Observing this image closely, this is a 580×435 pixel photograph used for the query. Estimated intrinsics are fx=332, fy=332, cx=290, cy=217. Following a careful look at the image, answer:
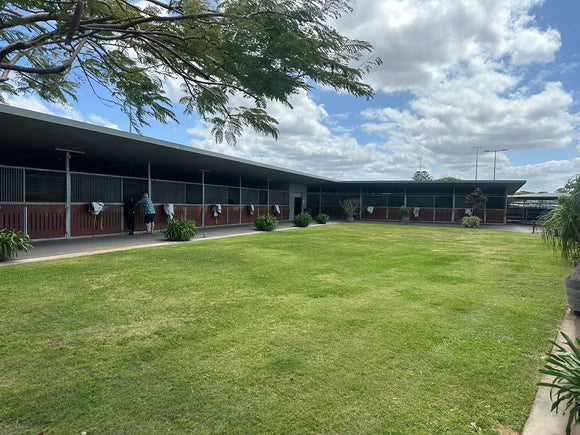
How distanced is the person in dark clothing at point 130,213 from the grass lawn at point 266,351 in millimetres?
6468

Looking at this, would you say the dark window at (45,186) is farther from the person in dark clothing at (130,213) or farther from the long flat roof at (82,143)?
the person in dark clothing at (130,213)

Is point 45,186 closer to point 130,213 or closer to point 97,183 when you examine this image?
point 97,183

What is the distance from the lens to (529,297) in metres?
5.13

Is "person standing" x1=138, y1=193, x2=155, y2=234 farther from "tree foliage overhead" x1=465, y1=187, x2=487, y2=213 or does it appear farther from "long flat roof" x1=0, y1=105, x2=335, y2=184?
"tree foliage overhead" x1=465, y1=187, x2=487, y2=213

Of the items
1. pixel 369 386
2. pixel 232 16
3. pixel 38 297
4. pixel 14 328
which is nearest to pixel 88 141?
pixel 38 297

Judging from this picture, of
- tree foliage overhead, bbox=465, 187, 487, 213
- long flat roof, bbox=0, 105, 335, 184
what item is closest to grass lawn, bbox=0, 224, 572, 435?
long flat roof, bbox=0, 105, 335, 184

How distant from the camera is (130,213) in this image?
1255 centimetres

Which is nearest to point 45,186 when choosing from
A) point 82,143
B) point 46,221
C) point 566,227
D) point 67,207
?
point 67,207

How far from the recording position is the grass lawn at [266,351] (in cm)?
220

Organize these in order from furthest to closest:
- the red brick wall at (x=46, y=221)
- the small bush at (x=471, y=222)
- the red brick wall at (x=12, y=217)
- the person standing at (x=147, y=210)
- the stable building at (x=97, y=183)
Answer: the small bush at (x=471, y=222) → the person standing at (x=147, y=210) → the red brick wall at (x=46, y=221) → the red brick wall at (x=12, y=217) → the stable building at (x=97, y=183)

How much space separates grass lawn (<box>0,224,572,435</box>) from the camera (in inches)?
86.7

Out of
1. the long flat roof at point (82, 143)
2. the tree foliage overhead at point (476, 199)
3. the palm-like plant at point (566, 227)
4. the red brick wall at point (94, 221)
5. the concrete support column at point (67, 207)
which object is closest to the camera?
the palm-like plant at point (566, 227)

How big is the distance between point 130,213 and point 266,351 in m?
11.2

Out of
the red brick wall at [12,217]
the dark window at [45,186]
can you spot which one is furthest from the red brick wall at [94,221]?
the red brick wall at [12,217]
